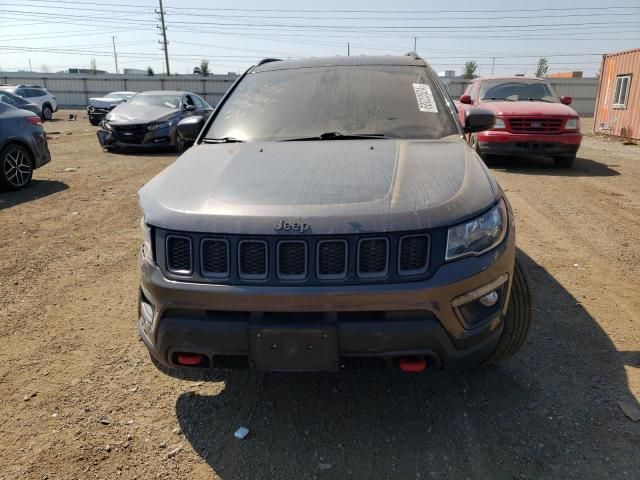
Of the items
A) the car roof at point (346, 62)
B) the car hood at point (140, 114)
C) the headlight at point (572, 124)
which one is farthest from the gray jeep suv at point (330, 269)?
the car hood at point (140, 114)

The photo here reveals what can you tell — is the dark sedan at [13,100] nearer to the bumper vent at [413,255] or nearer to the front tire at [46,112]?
the front tire at [46,112]

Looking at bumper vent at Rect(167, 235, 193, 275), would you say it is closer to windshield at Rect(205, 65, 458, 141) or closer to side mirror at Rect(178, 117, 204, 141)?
windshield at Rect(205, 65, 458, 141)

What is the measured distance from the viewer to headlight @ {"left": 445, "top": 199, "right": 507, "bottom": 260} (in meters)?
2.05

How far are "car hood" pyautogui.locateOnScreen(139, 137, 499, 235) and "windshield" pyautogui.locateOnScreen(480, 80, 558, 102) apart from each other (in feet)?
27.1

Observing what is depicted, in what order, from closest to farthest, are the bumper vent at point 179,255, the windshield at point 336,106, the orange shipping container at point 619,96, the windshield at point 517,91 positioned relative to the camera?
the bumper vent at point 179,255, the windshield at point 336,106, the windshield at point 517,91, the orange shipping container at point 619,96

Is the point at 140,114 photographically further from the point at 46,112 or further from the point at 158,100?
the point at 46,112

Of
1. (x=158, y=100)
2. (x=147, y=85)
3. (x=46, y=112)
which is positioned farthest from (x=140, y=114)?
(x=147, y=85)

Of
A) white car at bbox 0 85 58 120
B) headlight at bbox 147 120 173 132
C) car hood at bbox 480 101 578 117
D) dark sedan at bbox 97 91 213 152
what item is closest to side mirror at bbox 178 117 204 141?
car hood at bbox 480 101 578 117

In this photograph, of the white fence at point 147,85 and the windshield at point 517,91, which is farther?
the white fence at point 147,85

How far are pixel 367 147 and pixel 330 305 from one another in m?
1.17

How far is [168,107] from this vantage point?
12.9m

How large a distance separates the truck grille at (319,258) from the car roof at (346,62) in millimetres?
Answer: 2210

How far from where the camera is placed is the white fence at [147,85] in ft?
123

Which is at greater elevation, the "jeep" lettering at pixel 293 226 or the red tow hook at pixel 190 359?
the "jeep" lettering at pixel 293 226
